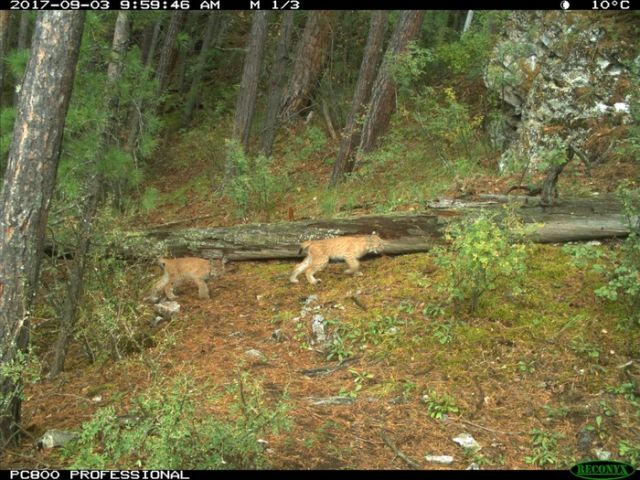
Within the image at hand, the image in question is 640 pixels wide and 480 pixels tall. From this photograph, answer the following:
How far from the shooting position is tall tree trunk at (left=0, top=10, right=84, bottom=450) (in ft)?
18.2

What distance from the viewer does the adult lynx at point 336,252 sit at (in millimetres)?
8812

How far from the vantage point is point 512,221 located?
6906 mm

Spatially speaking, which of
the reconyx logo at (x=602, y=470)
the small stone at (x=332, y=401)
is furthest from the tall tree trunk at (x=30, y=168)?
the reconyx logo at (x=602, y=470)

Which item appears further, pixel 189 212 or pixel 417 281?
pixel 189 212

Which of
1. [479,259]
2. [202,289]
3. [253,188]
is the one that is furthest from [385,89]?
[479,259]

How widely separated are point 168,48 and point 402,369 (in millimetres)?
13867

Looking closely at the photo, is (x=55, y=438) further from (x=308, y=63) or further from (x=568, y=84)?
(x=308, y=63)

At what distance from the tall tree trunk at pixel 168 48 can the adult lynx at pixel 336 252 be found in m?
10.2

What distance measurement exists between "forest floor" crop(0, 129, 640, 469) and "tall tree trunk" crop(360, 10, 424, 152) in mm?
5488

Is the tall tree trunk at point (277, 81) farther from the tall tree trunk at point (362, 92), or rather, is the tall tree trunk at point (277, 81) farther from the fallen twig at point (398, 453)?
the fallen twig at point (398, 453)

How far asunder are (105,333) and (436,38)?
Answer: 1506 cm

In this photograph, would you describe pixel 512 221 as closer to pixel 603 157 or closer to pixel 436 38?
pixel 603 157

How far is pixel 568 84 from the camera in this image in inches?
431

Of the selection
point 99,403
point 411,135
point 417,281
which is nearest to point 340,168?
point 411,135
